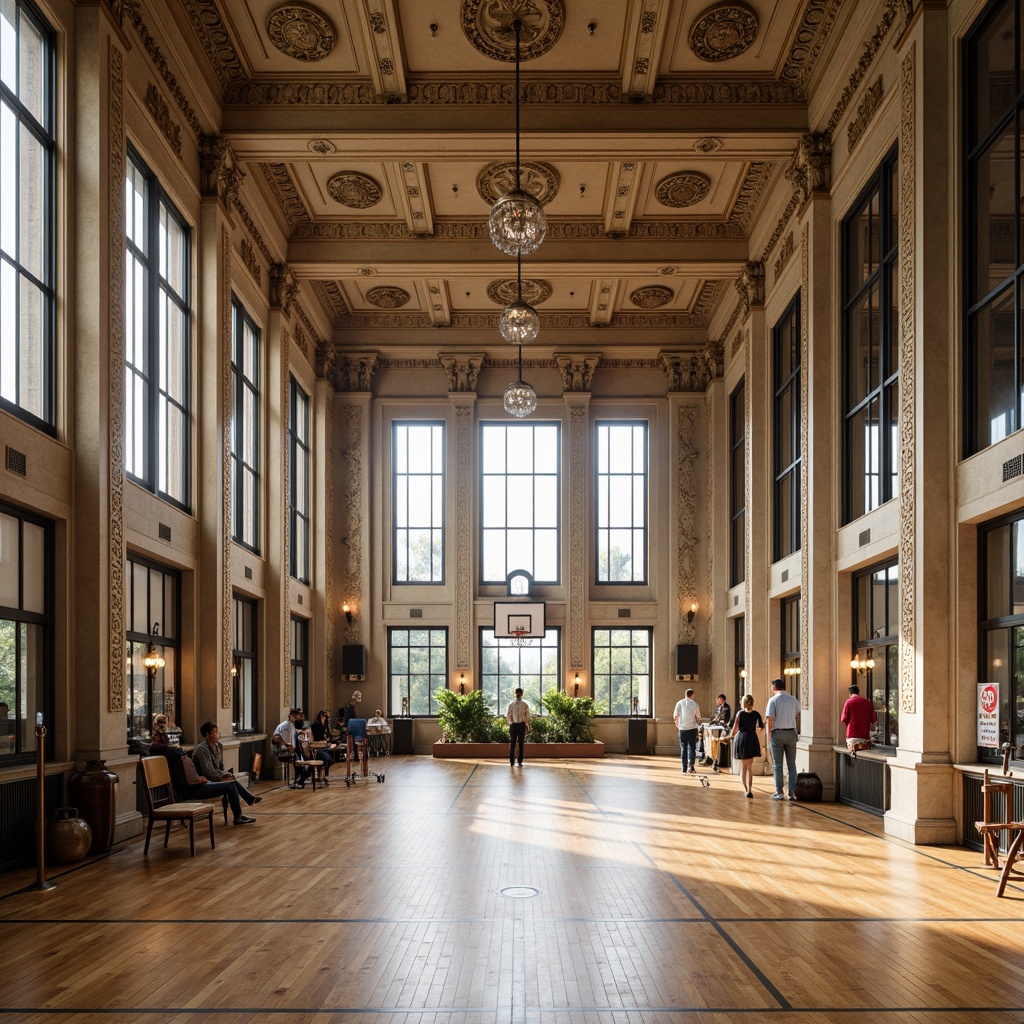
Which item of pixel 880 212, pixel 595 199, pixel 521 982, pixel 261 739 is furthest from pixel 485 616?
pixel 521 982

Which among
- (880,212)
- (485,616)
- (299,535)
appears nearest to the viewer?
(880,212)

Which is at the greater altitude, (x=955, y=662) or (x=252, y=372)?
(x=252, y=372)

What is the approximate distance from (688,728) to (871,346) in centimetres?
801

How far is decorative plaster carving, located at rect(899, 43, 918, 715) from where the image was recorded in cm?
1090

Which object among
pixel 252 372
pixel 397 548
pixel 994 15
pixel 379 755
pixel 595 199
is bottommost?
pixel 379 755

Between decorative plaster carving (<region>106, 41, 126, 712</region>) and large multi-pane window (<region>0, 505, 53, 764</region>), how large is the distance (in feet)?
2.47

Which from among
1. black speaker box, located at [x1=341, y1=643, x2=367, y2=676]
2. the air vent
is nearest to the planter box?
black speaker box, located at [x1=341, y1=643, x2=367, y2=676]

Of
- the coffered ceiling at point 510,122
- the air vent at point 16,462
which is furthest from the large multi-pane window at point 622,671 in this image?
the air vent at point 16,462

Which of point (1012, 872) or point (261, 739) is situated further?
point (261, 739)

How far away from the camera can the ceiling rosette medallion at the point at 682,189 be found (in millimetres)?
17531

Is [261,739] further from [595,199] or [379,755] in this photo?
[595,199]

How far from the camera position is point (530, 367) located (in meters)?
24.9

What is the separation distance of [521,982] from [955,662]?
21.0 feet

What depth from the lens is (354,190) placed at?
17922mm
